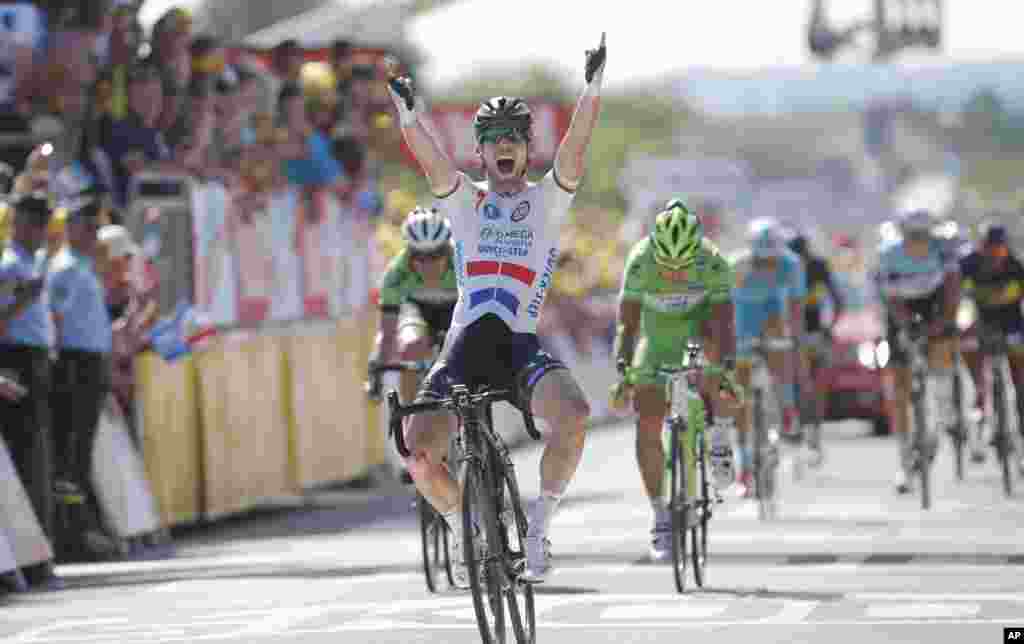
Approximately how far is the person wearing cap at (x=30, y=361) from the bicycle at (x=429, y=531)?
2464mm

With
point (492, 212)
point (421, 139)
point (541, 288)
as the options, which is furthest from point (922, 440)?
point (421, 139)

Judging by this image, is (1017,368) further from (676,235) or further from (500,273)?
(500,273)

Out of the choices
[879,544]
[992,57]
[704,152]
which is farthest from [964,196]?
[879,544]

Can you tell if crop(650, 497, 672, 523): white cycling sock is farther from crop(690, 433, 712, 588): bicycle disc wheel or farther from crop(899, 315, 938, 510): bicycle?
crop(899, 315, 938, 510): bicycle

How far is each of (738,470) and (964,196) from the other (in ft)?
335

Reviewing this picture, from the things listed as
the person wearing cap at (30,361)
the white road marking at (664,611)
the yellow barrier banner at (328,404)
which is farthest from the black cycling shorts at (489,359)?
the yellow barrier banner at (328,404)

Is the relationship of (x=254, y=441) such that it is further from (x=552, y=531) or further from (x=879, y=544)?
(x=879, y=544)

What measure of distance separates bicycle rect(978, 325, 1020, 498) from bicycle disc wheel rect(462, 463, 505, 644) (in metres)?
10.7

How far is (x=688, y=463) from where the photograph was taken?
1572 centimetres

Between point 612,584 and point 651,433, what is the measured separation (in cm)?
104

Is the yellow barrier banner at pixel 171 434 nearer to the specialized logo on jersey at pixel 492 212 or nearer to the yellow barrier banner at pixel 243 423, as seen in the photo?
the yellow barrier banner at pixel 243 423

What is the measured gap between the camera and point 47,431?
1812cm

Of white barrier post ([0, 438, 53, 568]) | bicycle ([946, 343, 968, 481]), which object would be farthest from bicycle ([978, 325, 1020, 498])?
white barrier post ([0, 438, 53, 568])

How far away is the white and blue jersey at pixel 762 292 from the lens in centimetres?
2231
